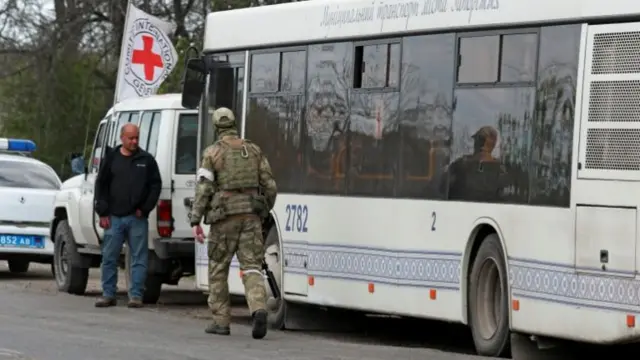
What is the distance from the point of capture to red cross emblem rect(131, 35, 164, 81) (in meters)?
24.7

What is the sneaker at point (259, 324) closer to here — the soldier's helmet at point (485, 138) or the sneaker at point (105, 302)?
the soldier's helmet at point (485, 138)

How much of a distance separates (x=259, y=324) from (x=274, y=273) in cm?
201

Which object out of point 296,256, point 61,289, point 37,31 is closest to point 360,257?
point 296,256

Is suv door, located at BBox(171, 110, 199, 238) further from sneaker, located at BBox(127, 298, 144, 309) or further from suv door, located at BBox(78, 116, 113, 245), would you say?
suv door, located at BBox(78, 116, 113, 245)

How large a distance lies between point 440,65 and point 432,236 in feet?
4.40

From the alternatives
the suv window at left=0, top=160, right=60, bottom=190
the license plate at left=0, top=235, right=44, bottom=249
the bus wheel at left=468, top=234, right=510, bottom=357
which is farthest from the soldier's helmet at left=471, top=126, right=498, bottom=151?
the suv window at left=0, top=160, right=60, bottom=190

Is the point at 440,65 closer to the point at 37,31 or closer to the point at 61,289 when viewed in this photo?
the point at 61,289

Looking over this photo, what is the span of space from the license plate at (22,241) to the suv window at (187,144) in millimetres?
5740

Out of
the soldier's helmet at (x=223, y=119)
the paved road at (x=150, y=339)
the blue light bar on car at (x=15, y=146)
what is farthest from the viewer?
the blue light bar on car at (x=15, y=146)

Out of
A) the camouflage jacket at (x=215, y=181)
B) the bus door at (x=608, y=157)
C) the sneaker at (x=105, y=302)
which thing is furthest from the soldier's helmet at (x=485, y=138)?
the sneaker at (x=105, y=302)

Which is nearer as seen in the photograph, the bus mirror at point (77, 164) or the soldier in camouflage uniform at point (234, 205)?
the soldier in camouflage uniform at point (234, 205)

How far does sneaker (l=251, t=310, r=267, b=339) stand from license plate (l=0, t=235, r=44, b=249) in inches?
398

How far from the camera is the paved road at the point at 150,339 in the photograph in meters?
12.9

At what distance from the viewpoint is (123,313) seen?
703 inches
